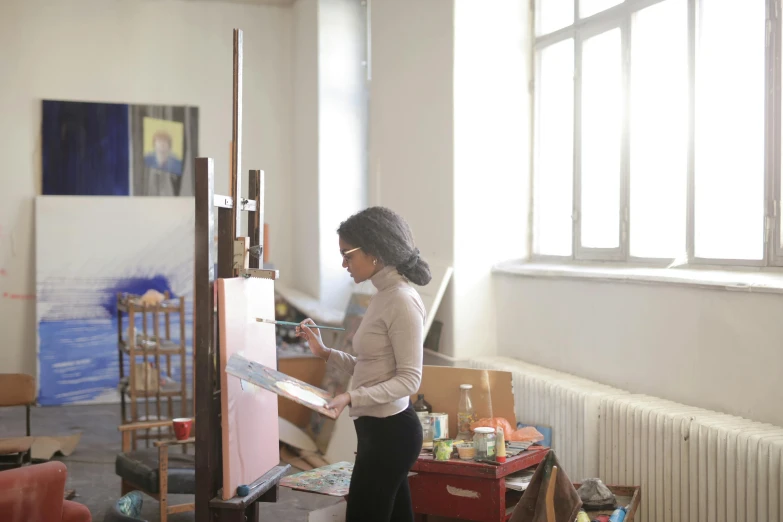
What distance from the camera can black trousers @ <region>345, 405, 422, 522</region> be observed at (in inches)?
103

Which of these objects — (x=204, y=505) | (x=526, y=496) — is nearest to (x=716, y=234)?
(x=526, y=496)

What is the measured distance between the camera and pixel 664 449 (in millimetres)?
3475

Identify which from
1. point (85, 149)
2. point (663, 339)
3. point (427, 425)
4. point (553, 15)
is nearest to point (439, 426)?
point (427, 425)

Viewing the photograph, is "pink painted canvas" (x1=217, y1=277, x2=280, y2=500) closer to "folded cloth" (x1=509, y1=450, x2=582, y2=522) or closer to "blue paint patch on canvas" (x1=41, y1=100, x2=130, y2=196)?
"folded cloth" (x1=509, y1=450, x2=582, y2=522)

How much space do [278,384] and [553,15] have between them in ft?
11.5

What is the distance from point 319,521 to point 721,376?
183 centimetres

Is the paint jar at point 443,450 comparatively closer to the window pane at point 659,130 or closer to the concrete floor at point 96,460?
the concrete floor at point 96,460

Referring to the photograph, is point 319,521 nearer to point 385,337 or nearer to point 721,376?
point 385,337

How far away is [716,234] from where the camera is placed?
3869 mm

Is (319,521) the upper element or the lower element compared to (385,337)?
lower

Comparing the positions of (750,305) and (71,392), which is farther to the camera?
(71,392)

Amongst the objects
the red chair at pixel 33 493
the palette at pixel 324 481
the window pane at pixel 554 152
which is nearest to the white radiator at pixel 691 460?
the palette at pixel 324 481

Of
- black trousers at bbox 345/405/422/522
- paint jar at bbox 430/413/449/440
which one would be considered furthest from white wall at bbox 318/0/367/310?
black trousers at bbox 345/405/422/522

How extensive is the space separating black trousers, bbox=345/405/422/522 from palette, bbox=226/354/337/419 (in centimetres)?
17
